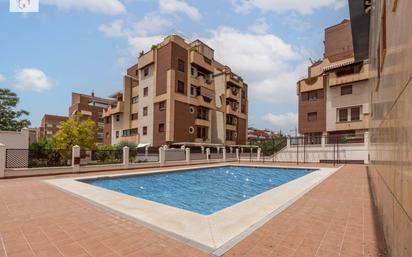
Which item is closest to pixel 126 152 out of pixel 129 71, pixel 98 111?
pixel 129 71

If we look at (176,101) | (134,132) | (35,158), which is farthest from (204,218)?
(134,132)

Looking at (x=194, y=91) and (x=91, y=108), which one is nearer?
(x=194, y=91)

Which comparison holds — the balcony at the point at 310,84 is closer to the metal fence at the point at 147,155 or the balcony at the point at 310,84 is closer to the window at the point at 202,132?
the window at the point at 202,132

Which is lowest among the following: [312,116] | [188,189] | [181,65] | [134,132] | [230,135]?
[188,189]

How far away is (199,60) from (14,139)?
25977mm

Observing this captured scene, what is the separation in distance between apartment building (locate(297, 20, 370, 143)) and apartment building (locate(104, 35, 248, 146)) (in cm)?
1250

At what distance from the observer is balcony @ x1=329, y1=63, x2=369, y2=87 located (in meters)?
29.0

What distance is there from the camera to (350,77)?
98.9 ft

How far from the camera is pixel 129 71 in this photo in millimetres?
46000

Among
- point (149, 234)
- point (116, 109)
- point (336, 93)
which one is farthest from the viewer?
point (116, 109)

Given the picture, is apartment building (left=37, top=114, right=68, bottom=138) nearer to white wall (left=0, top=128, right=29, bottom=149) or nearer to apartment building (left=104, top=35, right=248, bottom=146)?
apartment building (left=104, top=35, right=248, bottom=146)

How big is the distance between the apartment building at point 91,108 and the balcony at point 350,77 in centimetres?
5039

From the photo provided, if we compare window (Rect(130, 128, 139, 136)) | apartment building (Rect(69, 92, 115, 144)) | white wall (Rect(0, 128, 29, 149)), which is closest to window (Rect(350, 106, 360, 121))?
window (Rect(130, 128, 139, 136))

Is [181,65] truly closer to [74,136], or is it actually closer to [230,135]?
[230,135]
